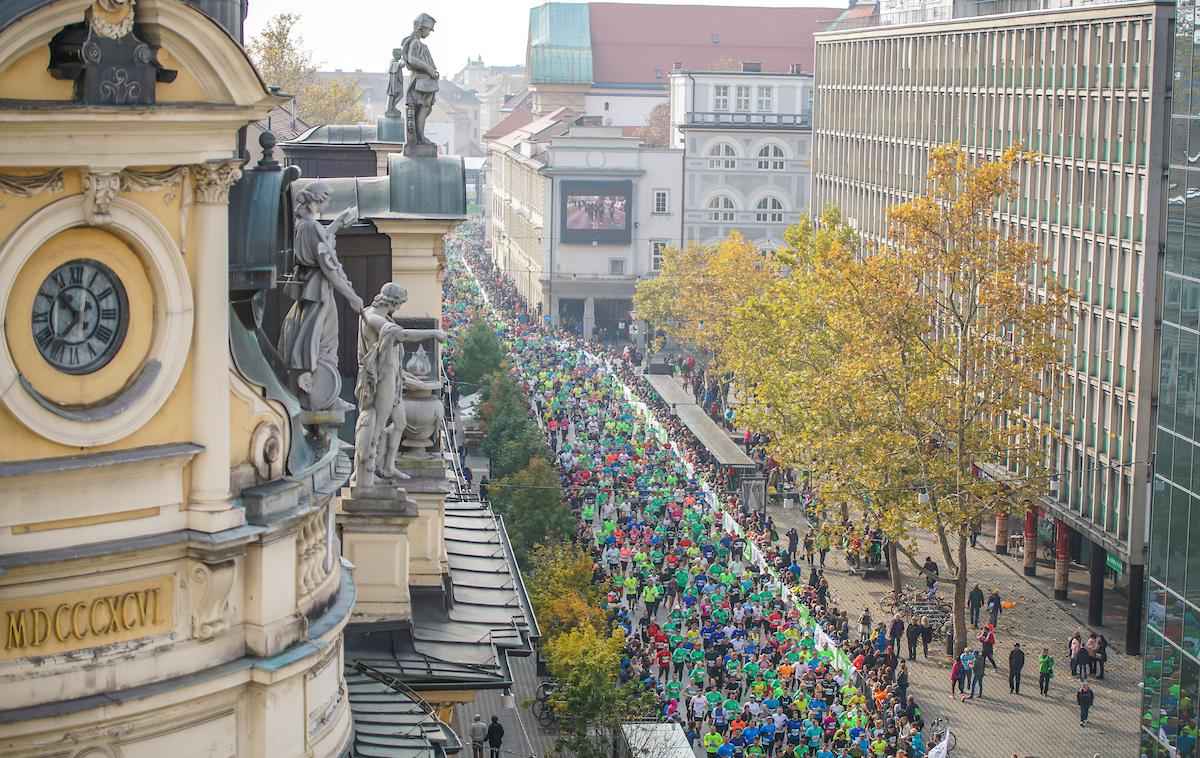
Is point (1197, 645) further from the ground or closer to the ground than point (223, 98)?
closer to the ground

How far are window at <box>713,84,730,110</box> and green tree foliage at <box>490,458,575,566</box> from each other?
71.0 meters

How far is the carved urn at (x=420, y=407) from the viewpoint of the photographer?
25078 millimetres

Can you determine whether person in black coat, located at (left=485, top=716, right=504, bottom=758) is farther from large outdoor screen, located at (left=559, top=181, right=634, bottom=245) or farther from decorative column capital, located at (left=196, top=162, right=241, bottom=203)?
large outdoor screen, located at (left=559, top=181, right=634, bottom=245)

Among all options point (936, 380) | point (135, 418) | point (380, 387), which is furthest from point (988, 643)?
point (135, 418)

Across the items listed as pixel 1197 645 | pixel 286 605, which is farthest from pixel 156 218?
pixel 1197 645

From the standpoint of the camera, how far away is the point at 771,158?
380 ft

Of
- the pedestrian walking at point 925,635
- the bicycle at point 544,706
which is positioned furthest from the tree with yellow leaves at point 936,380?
the bicycle at point 544,706

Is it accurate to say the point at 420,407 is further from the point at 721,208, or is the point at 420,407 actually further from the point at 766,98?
the point at 766,98

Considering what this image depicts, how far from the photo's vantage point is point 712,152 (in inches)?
4547

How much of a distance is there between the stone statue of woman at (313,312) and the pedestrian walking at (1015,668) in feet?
93.2

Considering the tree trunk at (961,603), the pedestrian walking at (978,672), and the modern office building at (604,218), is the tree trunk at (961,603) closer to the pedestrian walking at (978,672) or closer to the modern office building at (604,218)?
the pedestrian walking at (978,672)

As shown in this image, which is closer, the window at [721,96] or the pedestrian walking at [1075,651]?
the pedestrian walking at [1075,651]

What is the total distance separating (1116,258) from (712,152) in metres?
64.7

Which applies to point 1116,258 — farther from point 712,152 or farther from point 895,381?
point 712,152
